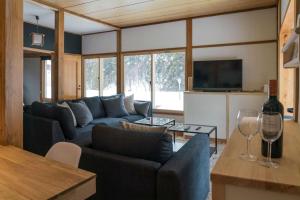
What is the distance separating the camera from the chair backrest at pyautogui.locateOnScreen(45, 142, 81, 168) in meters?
1.47

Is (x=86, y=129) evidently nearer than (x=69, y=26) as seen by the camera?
Yes

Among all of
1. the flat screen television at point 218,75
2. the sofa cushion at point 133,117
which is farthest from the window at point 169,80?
the sofa cushion at point 133,117

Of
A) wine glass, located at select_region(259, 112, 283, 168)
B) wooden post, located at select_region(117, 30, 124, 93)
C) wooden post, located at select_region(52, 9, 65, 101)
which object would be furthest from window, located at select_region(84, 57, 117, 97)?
wine glass, located at select_region(259, 112, 283, 168)

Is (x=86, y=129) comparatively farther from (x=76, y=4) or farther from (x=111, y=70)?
(x=111, y=70)

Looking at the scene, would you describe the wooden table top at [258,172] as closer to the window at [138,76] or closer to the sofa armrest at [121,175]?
the sofa armrest at [121,175]

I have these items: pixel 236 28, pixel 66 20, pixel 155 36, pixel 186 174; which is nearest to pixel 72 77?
pixel 66 20

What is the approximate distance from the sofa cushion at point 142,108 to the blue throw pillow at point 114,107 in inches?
12.5

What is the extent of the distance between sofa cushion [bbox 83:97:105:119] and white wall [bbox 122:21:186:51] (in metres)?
1.90

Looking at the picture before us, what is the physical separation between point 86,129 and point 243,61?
11.3ft

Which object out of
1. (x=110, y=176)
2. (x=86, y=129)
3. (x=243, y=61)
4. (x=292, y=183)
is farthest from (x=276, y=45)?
(x=292, y=183)

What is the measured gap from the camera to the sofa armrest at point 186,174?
162cm

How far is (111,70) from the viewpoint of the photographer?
6.72m

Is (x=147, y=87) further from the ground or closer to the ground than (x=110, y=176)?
further from the ground

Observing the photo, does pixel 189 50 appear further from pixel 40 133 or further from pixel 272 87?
pixel 272 87
